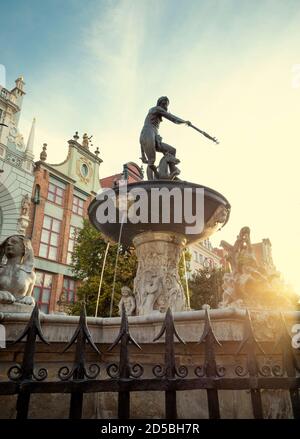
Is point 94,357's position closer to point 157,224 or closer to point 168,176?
point 157,224

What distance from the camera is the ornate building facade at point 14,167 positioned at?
1798cm

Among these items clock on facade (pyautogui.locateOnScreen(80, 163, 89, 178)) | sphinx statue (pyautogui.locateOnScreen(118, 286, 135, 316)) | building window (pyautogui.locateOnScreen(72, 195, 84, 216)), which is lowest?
sphinx statue (pyautogui.locateOnScreen(118, 286, 135, 316))

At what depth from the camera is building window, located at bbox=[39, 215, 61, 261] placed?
64.8 ft

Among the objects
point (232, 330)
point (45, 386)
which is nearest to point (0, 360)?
point (45, 386)

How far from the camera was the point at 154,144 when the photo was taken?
6055 millimetres

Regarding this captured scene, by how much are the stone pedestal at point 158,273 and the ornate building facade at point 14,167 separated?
45.1 ft

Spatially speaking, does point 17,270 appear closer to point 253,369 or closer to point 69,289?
point 253,369

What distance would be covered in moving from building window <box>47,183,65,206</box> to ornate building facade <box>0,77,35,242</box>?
175 cm

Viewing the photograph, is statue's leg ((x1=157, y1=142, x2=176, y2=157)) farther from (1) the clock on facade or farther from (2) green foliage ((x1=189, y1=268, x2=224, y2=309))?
(1) the clock on facade

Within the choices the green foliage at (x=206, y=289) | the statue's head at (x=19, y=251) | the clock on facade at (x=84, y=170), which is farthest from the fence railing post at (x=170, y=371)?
the clock on facade at (x=84, y=170)

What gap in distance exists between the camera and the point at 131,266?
14.3 m

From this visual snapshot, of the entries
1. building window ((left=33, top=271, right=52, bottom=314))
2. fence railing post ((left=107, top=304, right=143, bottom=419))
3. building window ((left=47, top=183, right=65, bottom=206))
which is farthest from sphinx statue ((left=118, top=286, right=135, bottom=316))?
building window ((left=47, top=183, right=65, bottom=206))
